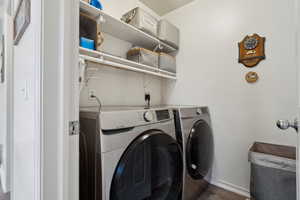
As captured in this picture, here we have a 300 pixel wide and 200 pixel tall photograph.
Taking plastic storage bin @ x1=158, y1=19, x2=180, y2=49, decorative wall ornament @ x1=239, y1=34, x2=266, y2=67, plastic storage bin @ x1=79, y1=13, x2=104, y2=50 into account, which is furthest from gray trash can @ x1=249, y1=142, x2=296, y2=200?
plastic storage bin @ x1=79, y1=13, x2=104, y2=50

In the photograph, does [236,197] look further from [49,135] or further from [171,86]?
[49,135]

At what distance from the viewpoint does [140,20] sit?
4.76ft

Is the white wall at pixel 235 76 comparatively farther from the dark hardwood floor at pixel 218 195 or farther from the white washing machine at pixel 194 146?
the white washing machine at pixel 194 146

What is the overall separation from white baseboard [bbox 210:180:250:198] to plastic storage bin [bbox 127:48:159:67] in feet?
5.19

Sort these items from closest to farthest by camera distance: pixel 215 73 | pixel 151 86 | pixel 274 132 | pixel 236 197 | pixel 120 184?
pixel 120 184 < pixel 274 132 < pixel 236 197 < pixel 215 73 < pixel 151 86

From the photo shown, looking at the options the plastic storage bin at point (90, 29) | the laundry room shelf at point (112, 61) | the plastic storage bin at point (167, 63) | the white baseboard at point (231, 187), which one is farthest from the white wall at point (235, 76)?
the plastic storage bin at point (90, 29)

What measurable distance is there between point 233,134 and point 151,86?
1197 millimetres

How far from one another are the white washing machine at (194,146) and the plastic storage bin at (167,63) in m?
0.68

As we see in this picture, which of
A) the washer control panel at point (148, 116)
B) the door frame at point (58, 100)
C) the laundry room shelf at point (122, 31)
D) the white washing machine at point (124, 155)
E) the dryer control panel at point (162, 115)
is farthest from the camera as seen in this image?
the laundry room shelf at point (122, 31)

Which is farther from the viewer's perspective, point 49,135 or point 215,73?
point 215,73

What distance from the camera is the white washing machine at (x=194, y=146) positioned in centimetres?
121

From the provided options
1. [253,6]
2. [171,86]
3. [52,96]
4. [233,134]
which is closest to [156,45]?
[171,86]

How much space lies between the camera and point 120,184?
73 centimetres

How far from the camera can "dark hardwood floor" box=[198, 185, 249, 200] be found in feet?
4.76
